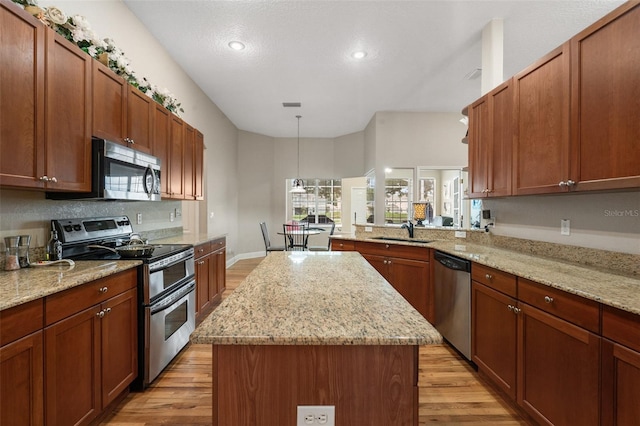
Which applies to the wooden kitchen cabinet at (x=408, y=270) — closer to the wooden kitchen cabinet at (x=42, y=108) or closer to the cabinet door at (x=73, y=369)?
the cabinet door at (x=73, y=369)

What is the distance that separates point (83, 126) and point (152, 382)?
6.08 feet

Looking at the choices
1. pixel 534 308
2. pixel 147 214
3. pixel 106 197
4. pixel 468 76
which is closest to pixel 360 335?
pixel 534 308

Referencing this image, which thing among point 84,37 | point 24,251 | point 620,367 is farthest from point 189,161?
point 620,367

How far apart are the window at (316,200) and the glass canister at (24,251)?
20.3 ft

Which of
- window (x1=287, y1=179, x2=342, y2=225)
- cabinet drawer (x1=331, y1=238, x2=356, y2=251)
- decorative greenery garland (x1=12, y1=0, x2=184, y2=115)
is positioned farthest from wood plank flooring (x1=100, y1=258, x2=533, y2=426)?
window (x1=287, y1=179, x2=342, y2=225)

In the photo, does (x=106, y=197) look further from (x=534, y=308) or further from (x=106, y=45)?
(x=534, y=308)

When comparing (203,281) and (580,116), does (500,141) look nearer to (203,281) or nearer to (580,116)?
(580,116)

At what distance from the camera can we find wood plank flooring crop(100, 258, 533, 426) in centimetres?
176

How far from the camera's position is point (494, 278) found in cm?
201

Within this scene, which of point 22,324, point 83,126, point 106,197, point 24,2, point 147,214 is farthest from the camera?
point 147,214

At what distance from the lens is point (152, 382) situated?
2137 millimetres

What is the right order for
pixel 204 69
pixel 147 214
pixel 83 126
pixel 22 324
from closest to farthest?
pixel 22 324, pixel 83 126, pixel 147 214, pixel 204 69

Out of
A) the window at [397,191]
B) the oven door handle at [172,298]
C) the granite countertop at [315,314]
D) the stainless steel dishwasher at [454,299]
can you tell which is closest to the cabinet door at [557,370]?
the stainless steel dishwasher at [454,299]

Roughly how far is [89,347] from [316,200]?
6.50 metres
